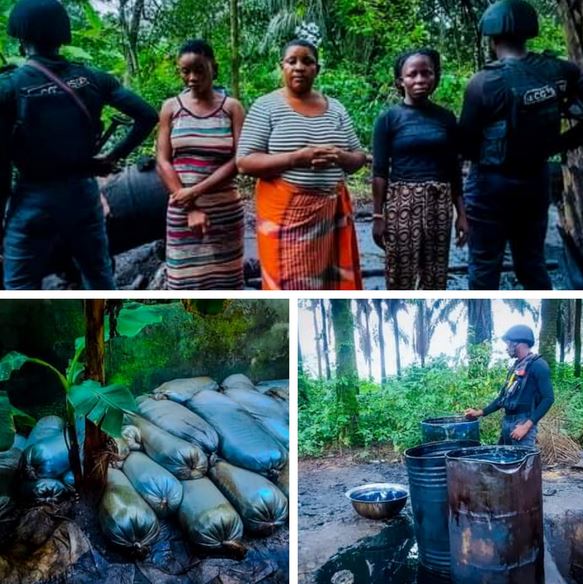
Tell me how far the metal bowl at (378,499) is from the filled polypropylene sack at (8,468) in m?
1.12

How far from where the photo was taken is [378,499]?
389 cm

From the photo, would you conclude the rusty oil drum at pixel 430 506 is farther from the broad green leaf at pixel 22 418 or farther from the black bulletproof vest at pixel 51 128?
the black bulletproof vest at pixel 51 128

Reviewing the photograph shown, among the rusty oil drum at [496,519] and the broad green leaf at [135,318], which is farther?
the broad green leaf at [135,318]

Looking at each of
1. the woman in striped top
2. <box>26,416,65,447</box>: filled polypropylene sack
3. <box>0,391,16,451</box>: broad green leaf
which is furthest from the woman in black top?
<box>0,391,16,451</box>: broad green leaf

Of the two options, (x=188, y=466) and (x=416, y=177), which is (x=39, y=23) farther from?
(x=188, y=466)

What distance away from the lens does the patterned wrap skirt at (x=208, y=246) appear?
396 cm

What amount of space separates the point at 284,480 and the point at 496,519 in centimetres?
71

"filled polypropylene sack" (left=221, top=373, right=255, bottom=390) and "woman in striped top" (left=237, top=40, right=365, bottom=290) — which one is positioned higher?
"woman in striped top" (left=237, top=40, right=365, bottom=290)

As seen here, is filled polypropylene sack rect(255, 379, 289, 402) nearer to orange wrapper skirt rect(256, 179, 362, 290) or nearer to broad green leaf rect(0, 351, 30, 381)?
orange wrapper skirt rect(256, 179, 362, 290)

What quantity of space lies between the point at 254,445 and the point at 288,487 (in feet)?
0.60

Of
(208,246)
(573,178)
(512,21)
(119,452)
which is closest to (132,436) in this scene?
(119,452)

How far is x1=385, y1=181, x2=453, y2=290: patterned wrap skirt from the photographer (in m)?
3.95

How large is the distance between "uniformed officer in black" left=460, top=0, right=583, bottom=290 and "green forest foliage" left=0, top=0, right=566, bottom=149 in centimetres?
6

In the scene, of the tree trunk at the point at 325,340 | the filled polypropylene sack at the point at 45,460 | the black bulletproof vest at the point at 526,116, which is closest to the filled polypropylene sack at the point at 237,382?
the tree trunk at the point at 325,340
